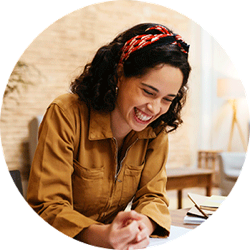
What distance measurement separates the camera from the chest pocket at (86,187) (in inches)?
40.2

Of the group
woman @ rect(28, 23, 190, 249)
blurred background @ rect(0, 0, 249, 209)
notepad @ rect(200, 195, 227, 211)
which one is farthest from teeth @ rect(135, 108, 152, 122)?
notepad @ rect(200, 195, 227, 211)

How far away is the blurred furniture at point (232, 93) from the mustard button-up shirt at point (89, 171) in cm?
25

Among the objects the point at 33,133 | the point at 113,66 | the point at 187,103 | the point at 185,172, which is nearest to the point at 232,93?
the point at 187,103

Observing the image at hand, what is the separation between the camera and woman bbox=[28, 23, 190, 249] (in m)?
0.99

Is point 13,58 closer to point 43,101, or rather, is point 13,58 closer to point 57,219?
point 43,101

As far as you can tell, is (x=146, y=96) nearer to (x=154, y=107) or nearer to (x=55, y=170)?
(x=154, y=107)

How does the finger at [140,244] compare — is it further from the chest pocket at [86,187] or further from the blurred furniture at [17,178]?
the blurred furniture at [17,178]

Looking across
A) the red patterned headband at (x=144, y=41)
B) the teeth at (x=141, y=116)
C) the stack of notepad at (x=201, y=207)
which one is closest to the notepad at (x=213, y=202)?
the stack of notepad at (x=201, y=207)

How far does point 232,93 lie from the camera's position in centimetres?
119

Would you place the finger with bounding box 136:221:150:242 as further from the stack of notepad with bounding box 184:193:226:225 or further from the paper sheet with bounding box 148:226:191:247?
the stack of notepad with bounding box 184:193:226:225

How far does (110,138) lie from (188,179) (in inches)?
11.5

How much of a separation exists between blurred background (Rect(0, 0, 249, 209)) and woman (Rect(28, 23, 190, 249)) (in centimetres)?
4

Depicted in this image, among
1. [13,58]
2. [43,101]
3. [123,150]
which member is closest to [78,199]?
[123,150]

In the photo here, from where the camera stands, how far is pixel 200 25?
1.16m
